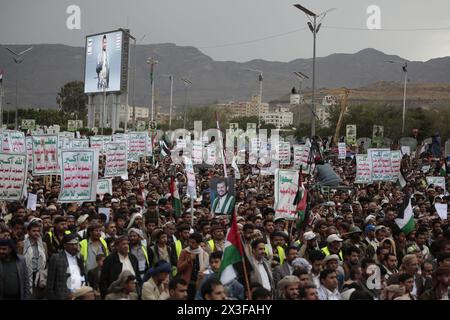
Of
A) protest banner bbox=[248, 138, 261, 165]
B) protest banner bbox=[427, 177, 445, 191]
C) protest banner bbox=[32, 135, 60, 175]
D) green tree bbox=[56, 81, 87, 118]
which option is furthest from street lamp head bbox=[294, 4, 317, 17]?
green tree bbox=[56, 81, 87, 118]

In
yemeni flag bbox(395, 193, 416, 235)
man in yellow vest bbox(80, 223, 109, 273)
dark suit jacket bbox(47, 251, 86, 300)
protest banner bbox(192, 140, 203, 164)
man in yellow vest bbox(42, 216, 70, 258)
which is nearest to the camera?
dark suit jacket bbox(47, 251, 86, 300)

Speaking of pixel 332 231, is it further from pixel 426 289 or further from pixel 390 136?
pixel 390 136

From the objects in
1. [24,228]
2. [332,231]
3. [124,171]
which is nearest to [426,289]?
[332,231]

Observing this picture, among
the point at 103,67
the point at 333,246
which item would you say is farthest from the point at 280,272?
the point at 103,67

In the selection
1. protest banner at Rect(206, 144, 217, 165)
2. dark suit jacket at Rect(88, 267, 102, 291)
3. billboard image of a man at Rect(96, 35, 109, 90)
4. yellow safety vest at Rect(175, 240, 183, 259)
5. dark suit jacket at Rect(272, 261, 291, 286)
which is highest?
billboard image of a man at Rect(96, 35, 109, 90)

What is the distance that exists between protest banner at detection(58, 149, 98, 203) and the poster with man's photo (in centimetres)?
197

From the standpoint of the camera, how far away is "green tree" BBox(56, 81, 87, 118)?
486 ft

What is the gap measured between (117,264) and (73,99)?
142 metres

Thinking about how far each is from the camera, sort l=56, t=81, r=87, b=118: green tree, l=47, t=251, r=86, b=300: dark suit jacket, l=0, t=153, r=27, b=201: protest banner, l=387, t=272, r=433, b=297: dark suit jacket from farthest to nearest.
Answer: l=56, t=81, r=87, b=118: green tree, l=0, t=153, r=27, b=201: protest banner, l=387, t=272, r=433, b=297: dark suit jacket, l=47, t=251, r=86, b=300: dark suit jacket

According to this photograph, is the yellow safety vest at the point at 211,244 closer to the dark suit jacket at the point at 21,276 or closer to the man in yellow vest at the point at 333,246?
the man in yellow vest at the point at 333,246

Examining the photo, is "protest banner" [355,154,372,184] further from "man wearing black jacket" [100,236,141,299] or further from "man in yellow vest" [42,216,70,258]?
"man wearing black jacket" [100,236,141,299]

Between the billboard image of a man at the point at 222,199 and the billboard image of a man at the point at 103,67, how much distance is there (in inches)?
2791

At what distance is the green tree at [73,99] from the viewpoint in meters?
148

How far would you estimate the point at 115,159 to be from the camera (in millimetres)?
20562
